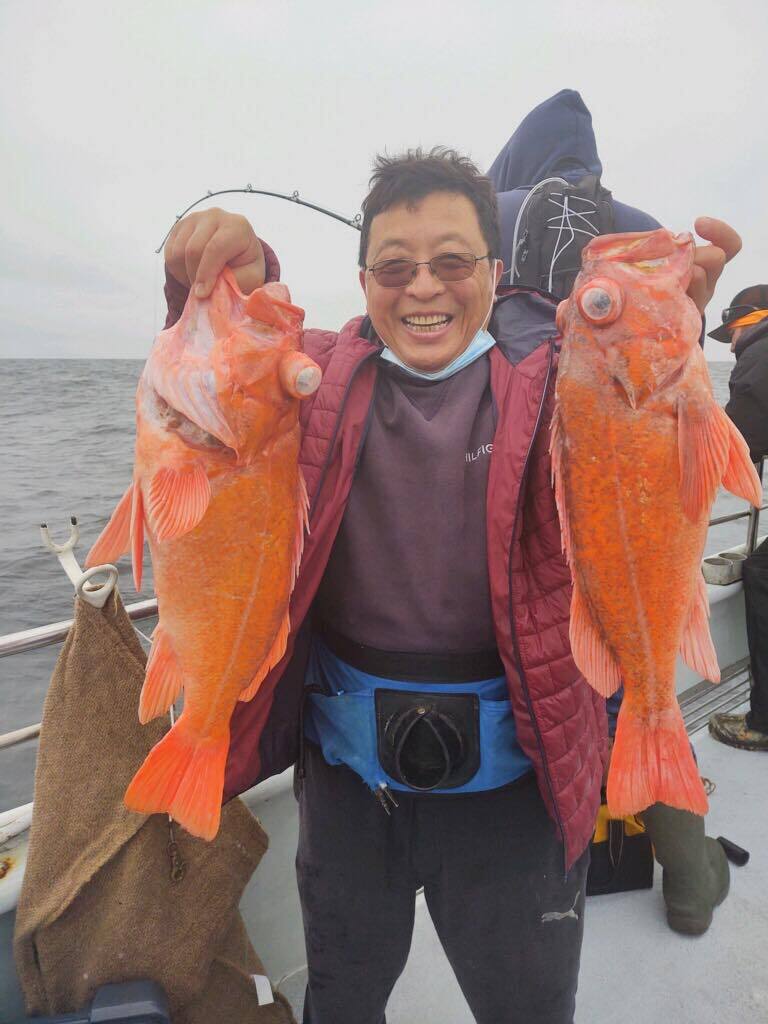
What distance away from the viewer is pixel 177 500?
1.45m

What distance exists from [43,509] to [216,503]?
17042mm

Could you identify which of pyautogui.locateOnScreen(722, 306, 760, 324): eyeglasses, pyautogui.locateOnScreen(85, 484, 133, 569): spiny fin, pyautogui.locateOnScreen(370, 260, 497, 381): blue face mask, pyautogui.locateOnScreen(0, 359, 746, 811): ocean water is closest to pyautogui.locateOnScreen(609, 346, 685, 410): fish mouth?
pyautogui.locateOnScreen(370, 260, 497, 381): blue face mask

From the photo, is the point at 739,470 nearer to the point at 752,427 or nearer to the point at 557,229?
the point at 557,229

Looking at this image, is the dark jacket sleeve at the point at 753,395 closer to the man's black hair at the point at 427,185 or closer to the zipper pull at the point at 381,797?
the man's black hair at the point at 427,185

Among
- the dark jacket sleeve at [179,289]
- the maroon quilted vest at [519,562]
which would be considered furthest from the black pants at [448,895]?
the dark jacket sleeve at [179,289]

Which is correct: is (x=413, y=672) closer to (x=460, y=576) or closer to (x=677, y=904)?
(x=460, y=576)

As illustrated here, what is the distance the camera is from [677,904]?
299 centimetres

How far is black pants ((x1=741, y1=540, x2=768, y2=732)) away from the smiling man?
9.33 feet

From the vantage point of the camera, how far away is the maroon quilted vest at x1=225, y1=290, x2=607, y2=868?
5.35 ft

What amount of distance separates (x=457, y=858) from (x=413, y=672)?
0.52 m

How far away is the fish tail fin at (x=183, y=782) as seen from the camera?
1.45m

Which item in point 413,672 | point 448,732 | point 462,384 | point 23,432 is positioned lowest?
point 23,432

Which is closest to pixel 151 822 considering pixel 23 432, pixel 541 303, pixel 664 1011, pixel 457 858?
pixel 457 858

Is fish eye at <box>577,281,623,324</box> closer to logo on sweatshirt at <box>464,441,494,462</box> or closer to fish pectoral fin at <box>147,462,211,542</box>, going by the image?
logo on sweatshirt at <box>464,441,494,462</box>
